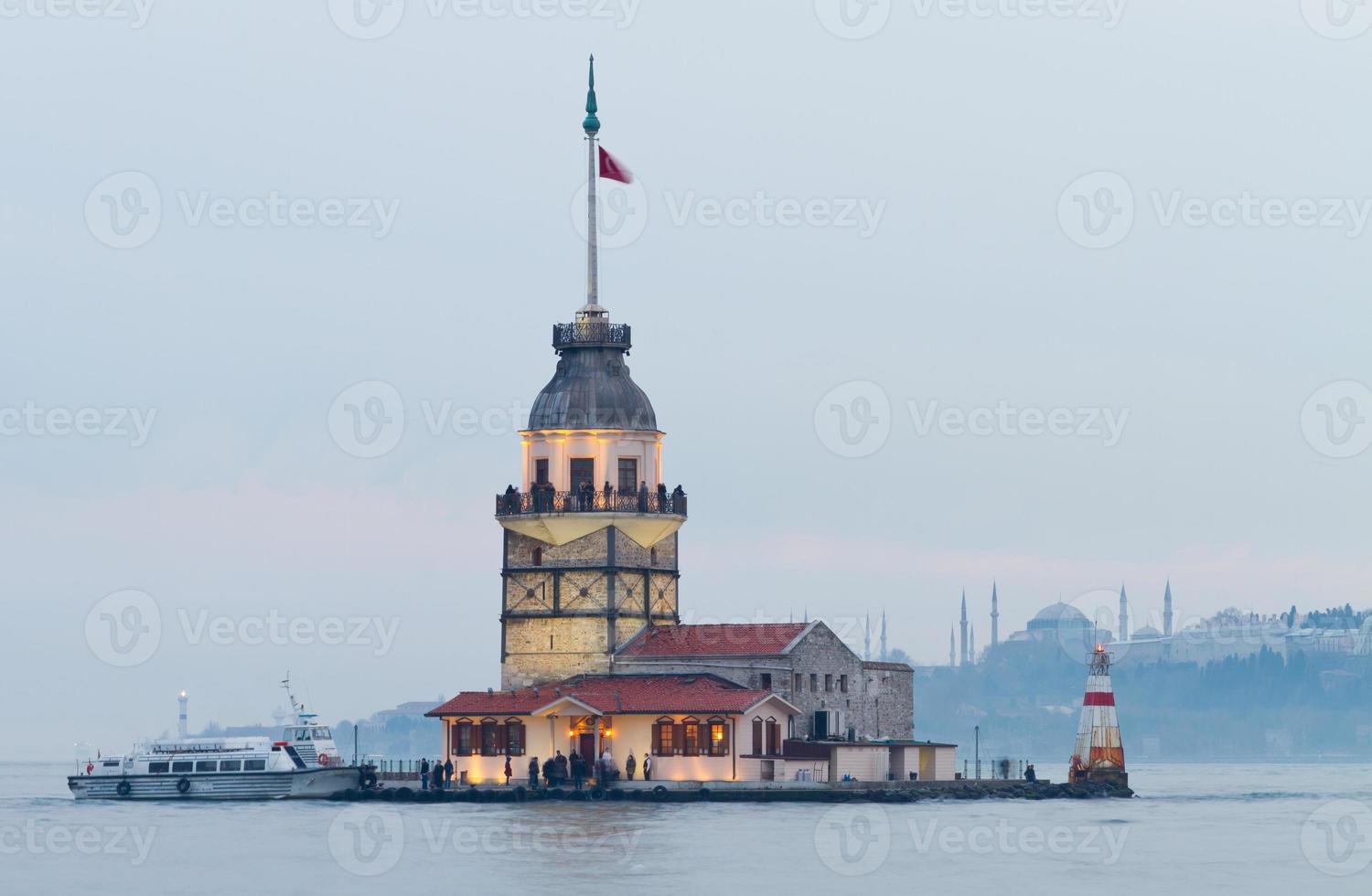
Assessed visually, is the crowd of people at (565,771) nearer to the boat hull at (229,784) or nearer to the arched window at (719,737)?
the arched window at (719,737)

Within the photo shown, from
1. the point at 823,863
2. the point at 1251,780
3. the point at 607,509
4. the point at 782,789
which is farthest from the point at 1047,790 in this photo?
Answer: the point at 1251,780

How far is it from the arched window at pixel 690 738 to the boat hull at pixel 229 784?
12.5m

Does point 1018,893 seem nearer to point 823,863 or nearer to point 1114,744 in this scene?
point 823,863

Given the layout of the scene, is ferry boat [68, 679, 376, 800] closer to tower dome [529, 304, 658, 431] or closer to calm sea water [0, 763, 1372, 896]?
calm sea water [0, 763, 1372, 896]


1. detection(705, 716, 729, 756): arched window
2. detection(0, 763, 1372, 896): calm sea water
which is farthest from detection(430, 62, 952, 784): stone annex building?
detection(0, 763, 1372, 896): calm sea water

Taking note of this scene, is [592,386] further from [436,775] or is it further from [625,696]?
[436,775]

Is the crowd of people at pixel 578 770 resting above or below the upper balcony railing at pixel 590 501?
below

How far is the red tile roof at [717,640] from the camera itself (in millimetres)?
96062

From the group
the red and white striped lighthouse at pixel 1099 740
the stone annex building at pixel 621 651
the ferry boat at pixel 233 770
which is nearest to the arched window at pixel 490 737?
the stone annex building at pixel 621 651

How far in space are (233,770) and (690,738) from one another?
17.6m

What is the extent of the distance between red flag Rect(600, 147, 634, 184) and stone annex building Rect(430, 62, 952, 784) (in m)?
1.88

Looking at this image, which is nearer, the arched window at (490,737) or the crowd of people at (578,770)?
the crowd of people at (578,770)

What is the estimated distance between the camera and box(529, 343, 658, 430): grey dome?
98688 millimetres

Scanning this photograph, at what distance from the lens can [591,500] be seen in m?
97.8
